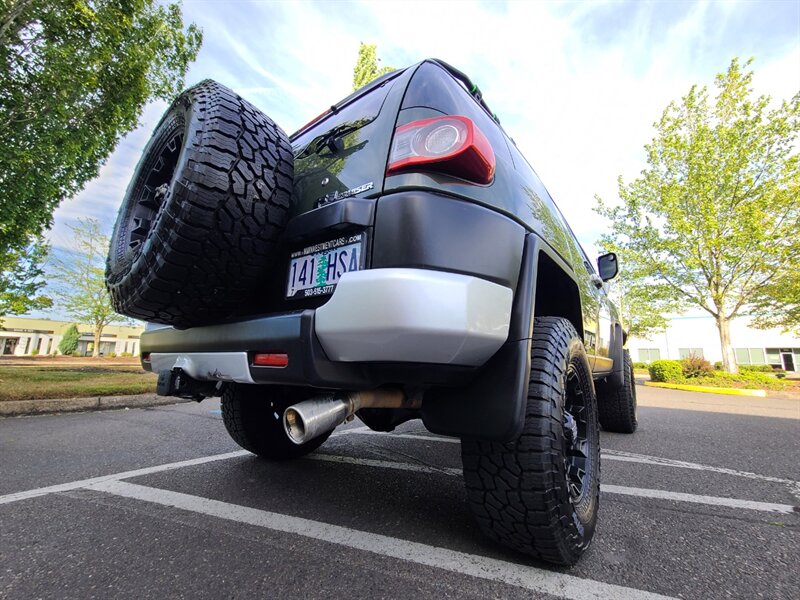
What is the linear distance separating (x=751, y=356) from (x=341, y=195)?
47.2m

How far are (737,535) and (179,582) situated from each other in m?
2.30

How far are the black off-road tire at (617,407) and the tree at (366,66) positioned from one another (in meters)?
12.2

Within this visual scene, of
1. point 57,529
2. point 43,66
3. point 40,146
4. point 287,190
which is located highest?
point 43,66

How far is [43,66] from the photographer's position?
619cm

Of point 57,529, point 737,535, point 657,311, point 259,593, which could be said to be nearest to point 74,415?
point 57,529

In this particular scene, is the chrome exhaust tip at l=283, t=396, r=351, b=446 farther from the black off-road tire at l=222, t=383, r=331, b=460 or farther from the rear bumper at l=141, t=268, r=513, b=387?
the black off-road tire at l=222, t=383, r=331, b=460

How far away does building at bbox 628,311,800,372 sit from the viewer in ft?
112

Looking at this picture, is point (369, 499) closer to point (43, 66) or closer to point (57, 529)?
point (57, 529)

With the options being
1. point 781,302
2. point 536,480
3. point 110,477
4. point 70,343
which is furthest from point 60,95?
point 70,343

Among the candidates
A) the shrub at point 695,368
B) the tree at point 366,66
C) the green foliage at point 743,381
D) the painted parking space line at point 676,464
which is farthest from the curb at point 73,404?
the shrub at point 695,368

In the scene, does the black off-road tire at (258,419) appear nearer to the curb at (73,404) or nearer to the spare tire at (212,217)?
the spare tire at (212,217)

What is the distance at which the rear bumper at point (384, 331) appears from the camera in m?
1.11

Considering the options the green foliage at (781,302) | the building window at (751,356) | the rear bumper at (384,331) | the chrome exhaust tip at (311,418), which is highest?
the green foliage at (781,302)

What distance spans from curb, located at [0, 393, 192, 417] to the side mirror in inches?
186
